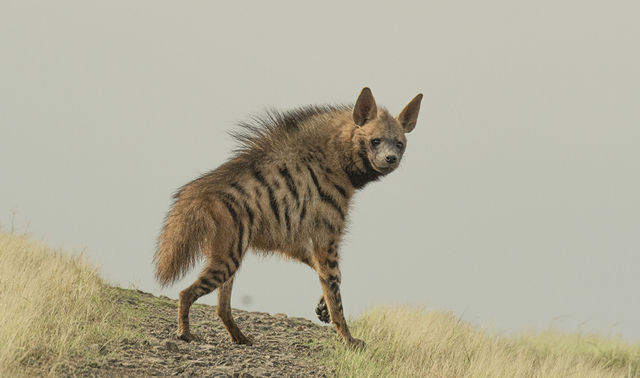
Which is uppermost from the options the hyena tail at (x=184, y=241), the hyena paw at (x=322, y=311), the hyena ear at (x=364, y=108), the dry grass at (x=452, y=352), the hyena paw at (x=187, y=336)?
the hyena ear at (x=364, y=108)

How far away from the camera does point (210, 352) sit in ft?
19.0

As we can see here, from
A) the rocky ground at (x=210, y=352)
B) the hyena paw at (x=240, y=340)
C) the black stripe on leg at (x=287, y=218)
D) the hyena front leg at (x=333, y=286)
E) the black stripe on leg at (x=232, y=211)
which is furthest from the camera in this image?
the hyena front leg at (x=333, y=286)

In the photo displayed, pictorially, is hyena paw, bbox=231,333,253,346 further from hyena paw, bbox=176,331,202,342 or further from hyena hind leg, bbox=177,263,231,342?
hyena hind leg, bbox=177,263,231,342

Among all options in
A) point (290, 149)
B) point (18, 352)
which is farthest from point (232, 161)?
point (18, 352)

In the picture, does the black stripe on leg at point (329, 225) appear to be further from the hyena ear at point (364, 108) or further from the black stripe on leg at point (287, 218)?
the hyena ear at point (364, 108)

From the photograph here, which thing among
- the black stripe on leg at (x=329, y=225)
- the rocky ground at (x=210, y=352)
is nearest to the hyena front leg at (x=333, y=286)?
the black stripe on leg at (x=329, y=225)

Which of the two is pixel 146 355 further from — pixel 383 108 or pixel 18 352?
pixel 383 108

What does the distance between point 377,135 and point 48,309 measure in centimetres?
326

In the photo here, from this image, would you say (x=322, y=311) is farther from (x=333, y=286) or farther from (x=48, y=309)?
(x=48, y=309)

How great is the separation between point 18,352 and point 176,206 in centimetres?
173

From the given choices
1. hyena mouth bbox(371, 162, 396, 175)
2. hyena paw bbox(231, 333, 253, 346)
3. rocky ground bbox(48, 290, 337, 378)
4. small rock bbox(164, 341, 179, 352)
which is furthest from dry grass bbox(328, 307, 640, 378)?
hyena mouth bbox(371, 162, 396, 175)

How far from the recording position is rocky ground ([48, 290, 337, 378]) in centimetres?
525

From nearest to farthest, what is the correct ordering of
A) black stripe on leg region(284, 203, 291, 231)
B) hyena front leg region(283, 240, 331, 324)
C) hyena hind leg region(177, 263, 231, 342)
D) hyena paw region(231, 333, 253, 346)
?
hyena hind leg region(177, 263, 231, 342) → black stripe on leg region(284, 203, 291, 231) → hyena paw region(231, 333, 253, 346) → hyena front leg region(283, 240, 331, 324)

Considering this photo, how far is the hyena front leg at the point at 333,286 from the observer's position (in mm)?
6328
